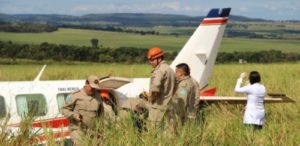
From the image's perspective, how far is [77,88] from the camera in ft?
31.5

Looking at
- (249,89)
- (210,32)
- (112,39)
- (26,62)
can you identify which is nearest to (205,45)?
(210,32)

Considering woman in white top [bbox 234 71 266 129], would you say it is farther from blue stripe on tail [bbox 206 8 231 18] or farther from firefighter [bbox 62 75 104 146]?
blue stripe on tail [bbox 206 8 231 18]

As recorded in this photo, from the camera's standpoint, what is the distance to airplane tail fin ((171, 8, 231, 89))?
12.8m

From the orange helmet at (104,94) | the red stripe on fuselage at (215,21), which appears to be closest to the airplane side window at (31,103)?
the orange helmet at (104,94)

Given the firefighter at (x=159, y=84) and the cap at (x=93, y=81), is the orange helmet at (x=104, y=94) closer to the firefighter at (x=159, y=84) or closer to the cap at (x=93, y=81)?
the cap at (x=93, y=81)

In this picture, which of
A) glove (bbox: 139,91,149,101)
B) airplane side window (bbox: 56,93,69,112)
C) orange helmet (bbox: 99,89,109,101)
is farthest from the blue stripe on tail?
airplane side window (bbox: 56,93,69,112)

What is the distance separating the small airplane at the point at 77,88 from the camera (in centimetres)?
846

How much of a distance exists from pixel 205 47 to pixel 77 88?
4.16 meters

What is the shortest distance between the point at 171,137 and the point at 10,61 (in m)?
47.5

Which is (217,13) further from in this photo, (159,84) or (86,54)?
(86,54)

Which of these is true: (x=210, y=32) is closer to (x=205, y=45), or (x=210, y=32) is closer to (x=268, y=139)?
(x=205, y=45)

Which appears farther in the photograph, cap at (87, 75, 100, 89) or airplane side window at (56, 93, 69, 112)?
airplane side window at (56, 93, 69, 112)

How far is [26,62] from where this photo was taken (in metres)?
50.9

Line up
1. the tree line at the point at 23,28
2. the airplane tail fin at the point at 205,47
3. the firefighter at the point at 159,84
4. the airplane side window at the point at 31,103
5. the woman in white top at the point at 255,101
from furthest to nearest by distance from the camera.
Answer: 1. the tree line at the point at 23,28
2. the airplane tail fin at the point at 205,47
3. the airplane side window at the point at 31,103
4. the woman in white top at the point at 255,101
5. the firefighter at the point at 159,84
